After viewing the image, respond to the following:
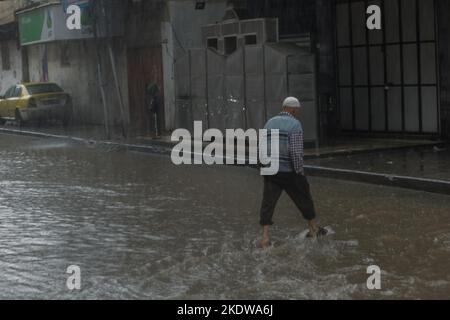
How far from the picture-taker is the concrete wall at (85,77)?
28631mm

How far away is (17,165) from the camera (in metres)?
18.5

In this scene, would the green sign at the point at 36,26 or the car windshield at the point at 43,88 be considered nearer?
the green sign at the point at 36,26

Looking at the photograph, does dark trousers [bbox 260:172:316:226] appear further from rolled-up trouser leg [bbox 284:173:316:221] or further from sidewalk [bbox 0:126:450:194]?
sidewalk [bbox 0:126:450:194]

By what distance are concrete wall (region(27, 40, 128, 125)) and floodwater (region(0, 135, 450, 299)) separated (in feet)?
42.0

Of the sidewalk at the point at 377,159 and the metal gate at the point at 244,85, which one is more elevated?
the metal gate at the point at 244,85

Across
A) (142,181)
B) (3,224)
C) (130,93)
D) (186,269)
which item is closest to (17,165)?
(142,181)

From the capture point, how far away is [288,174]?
30.9ft

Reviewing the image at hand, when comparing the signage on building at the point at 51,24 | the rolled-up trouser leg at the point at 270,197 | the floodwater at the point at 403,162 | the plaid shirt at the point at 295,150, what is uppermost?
the signage on building at the point at 51,24

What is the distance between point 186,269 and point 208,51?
12637 millimetres

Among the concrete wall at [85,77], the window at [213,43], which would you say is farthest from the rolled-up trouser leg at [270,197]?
the concrete wall at [85,77]

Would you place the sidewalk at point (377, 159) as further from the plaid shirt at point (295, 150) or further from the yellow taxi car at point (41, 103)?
the yellow taxi car at point (41, 103)

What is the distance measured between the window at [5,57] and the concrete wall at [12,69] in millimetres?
143

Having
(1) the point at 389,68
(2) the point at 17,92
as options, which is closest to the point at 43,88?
(2) the point at 17,92

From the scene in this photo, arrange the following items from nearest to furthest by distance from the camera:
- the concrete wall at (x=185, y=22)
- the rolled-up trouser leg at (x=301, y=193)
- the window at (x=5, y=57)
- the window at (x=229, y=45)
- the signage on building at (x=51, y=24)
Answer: the rolled-up trouser leg at (x=301, y=193) < the window at (x=229, y=45) < the concrete wall at (x=185, y=22) < the signage on building at (x=51, y=24) < the window at (x=5, y=57)
